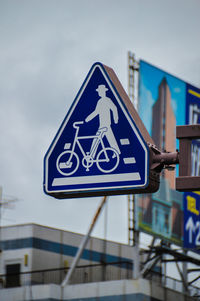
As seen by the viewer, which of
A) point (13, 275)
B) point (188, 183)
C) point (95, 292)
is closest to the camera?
point (188, 183)

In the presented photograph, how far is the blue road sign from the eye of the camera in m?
7.17

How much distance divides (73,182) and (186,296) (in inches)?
1866

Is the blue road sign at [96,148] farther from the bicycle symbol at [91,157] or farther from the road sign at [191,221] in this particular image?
the road sign at [191,221]

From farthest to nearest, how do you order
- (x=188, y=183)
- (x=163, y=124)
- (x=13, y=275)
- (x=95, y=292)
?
(x=13, y=275), (x=163, y=124), (x=95, y=292), (x=188, y=183)

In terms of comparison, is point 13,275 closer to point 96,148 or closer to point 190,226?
point 190,226

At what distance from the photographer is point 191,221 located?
53.7 meters

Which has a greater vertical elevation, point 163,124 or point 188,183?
point 163,124

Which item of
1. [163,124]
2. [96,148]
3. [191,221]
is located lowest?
[191,221]

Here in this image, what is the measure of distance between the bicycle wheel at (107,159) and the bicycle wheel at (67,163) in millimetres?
227

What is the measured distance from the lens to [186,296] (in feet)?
177

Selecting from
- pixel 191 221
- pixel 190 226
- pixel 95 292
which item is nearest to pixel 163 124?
pixel 191 221

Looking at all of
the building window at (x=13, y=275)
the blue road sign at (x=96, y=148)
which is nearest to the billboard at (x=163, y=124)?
the building window at (x=13, y=275)

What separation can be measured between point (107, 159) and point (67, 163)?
1.36 feet

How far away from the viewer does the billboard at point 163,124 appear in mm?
50969
